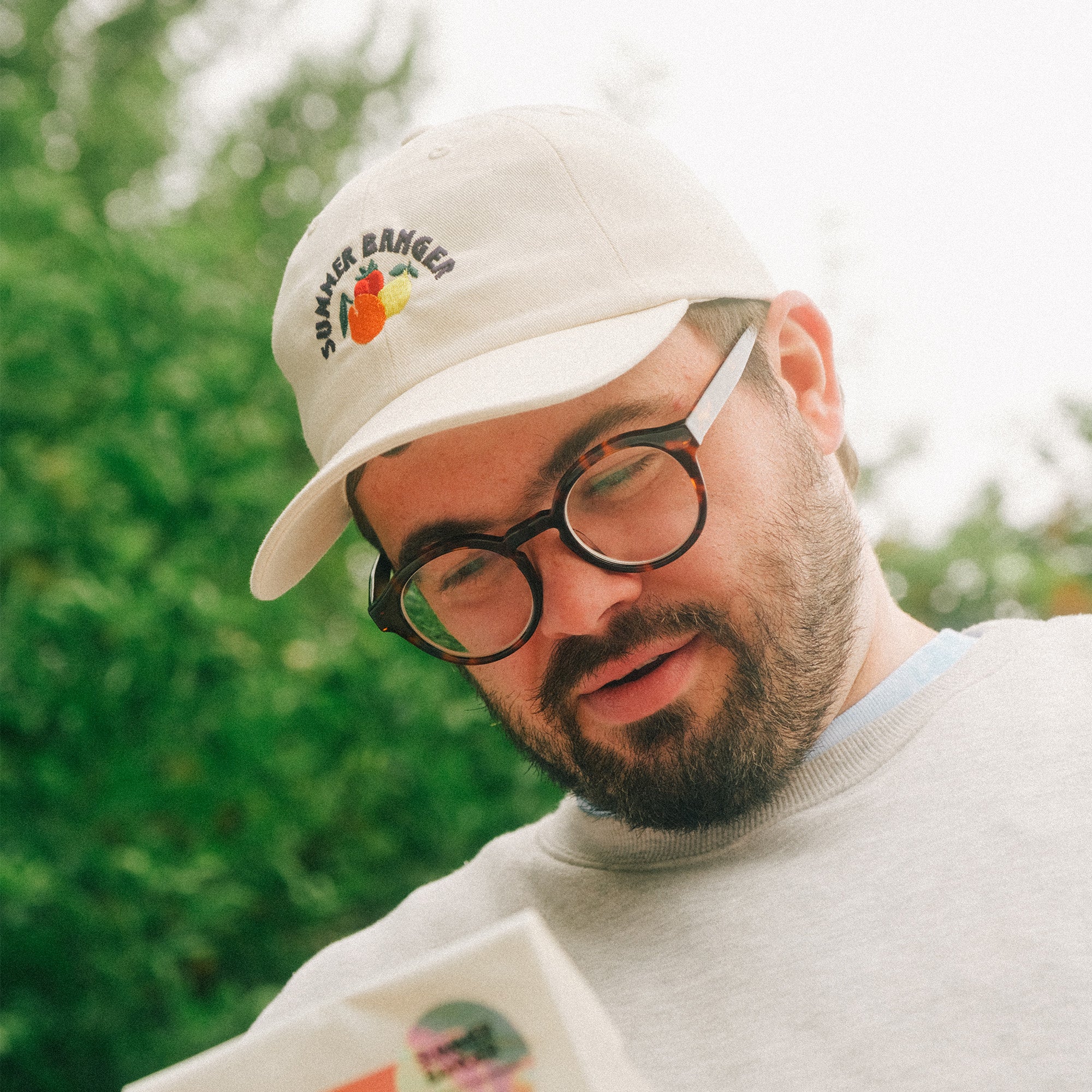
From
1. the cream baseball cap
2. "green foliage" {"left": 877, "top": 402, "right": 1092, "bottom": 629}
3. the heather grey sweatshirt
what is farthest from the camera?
"green foliage" {"left": 877, "top": 402, "right": 1092, "bottom": 629}

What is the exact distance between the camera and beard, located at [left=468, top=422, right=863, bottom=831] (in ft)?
3.67

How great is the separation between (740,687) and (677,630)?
104mm

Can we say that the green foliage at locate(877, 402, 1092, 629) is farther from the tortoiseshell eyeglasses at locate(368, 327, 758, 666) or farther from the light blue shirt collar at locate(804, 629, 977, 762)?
the tortoiseshell eyeglasses at locate(368, 327, 758, 666)

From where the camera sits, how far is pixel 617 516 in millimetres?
1110

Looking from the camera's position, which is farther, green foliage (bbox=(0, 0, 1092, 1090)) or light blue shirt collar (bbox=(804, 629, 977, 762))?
green foliage (bbox=(0, 0, 1092, 1090))

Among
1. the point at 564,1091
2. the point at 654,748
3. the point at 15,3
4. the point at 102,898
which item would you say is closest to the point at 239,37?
the point at 15,3

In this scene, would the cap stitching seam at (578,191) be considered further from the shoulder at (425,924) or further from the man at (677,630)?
the shoulder at (425,924)

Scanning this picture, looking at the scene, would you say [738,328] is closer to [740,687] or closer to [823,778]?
[740,687]

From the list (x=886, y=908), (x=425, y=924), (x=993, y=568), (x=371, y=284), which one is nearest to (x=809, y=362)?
(x=371, y=284)

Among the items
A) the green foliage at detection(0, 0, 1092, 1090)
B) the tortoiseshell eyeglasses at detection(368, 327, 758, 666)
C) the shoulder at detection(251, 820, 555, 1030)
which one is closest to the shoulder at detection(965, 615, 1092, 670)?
the tortoiseshell eyeglasses at detection(368, 327, 758, 666)

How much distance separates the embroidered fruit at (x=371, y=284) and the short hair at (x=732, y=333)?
0.20 metres

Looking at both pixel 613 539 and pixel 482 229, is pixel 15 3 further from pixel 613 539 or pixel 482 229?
pixel 613 539

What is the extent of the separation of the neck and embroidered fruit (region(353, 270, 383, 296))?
2.42 ft

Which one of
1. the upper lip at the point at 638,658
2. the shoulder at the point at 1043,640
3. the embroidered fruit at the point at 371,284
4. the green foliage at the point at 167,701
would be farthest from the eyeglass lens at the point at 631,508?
the green foliage at the point at 167,701
